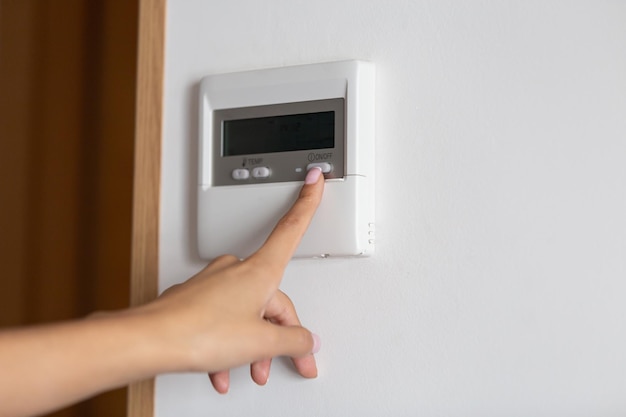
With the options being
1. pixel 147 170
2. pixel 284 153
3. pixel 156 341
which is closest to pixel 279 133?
pixel 284 153

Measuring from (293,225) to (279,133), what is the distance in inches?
4.3

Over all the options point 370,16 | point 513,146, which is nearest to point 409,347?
point 513,146

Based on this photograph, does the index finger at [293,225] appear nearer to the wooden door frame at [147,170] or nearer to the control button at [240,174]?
the control button at [240,174]

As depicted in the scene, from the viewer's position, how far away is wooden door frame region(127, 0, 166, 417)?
78 centimetres

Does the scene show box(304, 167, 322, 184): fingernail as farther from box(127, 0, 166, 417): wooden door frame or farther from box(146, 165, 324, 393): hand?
box(127, 0, 166, 417): wooden door frame

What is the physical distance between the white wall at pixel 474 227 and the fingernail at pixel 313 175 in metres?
0.05

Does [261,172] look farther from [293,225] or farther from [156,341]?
[156,341]

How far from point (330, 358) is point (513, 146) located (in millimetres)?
240

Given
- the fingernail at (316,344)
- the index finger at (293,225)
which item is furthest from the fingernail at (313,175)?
the fingernail at (316,344)

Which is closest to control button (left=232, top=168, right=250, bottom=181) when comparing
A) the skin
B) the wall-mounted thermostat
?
the wall-mounted thermostat

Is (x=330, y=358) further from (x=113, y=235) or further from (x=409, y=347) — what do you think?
(x=113, y=235)

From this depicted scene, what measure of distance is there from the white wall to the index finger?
0.06 metres

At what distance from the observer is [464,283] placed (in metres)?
0.67

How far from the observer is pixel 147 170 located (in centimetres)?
80
